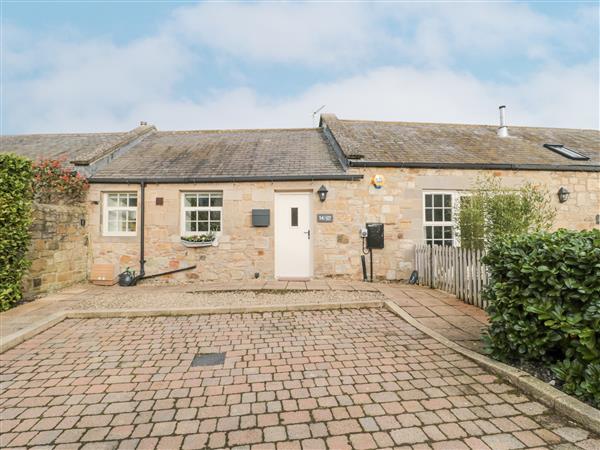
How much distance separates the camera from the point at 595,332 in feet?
7.78

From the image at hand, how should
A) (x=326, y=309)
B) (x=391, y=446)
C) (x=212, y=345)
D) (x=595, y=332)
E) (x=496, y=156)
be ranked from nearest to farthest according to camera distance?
(x=391, y=446)
(x=595, y=332)
(x=212, y=345)
(x=326, y=309)
(x=496, y=156)

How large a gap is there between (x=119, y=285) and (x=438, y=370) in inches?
318

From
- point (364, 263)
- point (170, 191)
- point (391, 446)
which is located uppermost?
point (170, 191)

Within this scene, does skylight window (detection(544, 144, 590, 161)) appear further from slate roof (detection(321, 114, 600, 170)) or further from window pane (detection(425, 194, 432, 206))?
window pane (detection(425, 194, 432, 206))

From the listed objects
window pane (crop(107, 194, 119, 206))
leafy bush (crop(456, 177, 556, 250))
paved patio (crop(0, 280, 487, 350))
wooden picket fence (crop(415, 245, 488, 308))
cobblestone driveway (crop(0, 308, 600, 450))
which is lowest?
cobblestone driveway (crop(0, 308, 600, 450))

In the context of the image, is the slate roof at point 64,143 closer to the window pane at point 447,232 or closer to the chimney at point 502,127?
the window pane at point 447,232

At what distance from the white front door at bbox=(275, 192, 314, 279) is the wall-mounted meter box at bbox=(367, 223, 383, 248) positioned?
1.59 meters

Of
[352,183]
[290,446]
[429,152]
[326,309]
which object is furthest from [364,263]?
[290,446]

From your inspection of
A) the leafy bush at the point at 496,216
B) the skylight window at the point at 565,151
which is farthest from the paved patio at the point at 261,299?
the skylight window at the point at 565,151

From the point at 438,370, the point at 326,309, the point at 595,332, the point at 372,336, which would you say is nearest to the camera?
the point at 595,332

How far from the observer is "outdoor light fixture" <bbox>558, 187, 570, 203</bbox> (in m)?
8.68

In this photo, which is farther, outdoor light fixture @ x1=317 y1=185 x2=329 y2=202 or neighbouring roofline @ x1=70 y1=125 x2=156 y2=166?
neighbouring roofline @ x1=70 y1=125 x2=156 y2=166

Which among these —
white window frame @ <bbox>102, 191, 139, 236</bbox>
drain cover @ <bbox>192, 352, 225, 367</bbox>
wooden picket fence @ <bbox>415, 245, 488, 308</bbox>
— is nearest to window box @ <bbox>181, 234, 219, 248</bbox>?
white window frame @ <bbox>102, 191, 139, 236</bbox>

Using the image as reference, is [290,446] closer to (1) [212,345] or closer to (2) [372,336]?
(1) [212,345]
